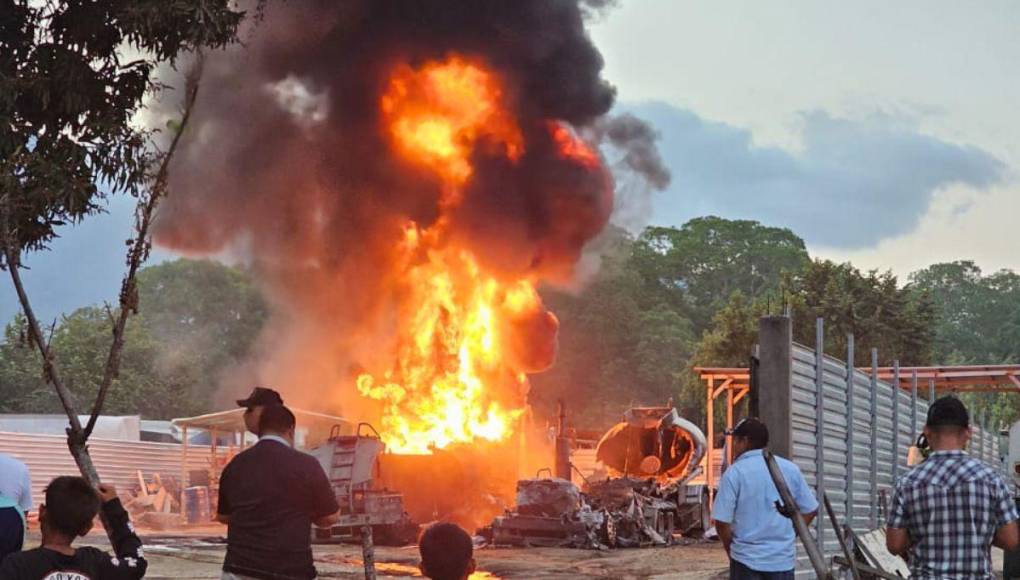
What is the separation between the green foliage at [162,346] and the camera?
193ft

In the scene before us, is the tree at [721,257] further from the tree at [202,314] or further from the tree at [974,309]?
the tree at [202,314]

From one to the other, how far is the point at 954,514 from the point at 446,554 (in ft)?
8.13

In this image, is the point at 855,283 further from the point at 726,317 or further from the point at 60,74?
the point at 60,74

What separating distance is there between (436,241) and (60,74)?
25006 millimetres

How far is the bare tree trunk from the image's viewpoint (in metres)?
7.65

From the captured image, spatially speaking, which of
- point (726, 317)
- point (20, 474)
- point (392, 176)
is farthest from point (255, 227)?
point (20, 474)

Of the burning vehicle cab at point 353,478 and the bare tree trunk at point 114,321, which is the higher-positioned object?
the bare tree trunk at point 114,321

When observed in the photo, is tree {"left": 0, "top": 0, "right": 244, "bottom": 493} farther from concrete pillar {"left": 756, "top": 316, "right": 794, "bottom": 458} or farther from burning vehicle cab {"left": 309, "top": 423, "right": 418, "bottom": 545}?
burning vehicle cab {"left": 309, "top": 423, "right": 418, "bottom": 545}

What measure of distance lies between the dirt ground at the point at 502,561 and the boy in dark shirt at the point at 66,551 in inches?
473

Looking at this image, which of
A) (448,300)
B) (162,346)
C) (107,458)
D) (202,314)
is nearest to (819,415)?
(448,300)

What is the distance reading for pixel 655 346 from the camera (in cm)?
6881

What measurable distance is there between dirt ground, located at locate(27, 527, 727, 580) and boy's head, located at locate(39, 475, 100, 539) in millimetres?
12085

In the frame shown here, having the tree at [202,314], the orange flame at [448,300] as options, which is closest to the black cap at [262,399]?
the orange flame at [448,300]

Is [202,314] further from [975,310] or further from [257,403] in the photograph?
[257,403]
